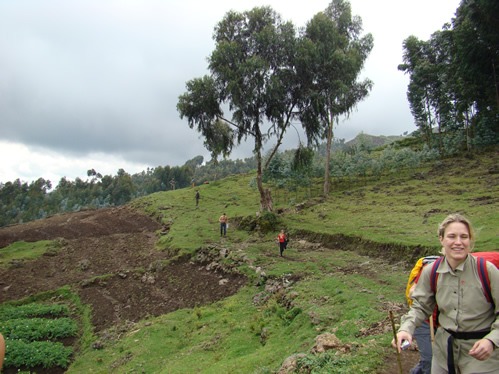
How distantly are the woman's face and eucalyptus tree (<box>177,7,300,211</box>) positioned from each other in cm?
2264

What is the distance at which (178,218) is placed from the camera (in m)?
38.1

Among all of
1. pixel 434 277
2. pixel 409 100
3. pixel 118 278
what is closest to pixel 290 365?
pixel 434 277

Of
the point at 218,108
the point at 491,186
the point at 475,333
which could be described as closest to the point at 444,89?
the point at 491,186

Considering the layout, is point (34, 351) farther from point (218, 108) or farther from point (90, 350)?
point (218, 108)

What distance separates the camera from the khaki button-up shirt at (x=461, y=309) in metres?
3.14

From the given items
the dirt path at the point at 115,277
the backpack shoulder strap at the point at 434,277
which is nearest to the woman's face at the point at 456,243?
the backpack shoulder strap at the point at 434,277

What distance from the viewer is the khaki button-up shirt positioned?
124 inches

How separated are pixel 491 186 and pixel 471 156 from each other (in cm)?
1737

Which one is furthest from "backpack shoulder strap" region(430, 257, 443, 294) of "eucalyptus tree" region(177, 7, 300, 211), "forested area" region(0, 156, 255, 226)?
"forested area" region(0, 156, 255, 226)

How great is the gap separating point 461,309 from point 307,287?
11197 mm

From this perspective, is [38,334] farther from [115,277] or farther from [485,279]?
[485,279]

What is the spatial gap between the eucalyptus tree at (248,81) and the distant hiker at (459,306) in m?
22.7

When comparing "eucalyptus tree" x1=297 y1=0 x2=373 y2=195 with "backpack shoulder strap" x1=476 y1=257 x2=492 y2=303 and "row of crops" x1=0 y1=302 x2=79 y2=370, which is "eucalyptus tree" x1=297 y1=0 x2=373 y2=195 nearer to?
"row of crops" x1=0 y1=302 x2=79 y2=370

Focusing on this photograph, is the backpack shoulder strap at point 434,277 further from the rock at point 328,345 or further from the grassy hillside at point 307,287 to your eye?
the rock at point 328,345
